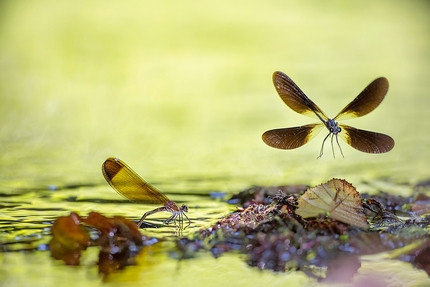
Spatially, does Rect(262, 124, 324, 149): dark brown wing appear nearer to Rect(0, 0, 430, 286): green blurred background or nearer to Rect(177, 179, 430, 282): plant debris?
Rect(177, 179, 430, 282): plant debris

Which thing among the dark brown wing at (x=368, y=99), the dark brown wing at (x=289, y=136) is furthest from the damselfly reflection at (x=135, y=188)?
the dark brown wing at (x=368, y=99)

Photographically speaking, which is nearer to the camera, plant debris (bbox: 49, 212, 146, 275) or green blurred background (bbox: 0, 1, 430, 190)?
plant debris (bbox: 49, 212, 146, 275)

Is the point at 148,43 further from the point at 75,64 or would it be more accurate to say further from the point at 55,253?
the point at 55,253

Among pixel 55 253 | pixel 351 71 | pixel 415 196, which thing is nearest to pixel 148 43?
pixel 351 71

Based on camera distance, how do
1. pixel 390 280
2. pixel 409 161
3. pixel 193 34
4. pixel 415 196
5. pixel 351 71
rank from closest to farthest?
1. pixel 390 280
2. pixel 415 196
3. pixel 409 161
4. pixel 351 71
5. pixel 193 34

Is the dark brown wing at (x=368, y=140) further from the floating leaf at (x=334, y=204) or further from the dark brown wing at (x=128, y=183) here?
the dark brown wing at (x=128, y=183)

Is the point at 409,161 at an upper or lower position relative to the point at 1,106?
lower

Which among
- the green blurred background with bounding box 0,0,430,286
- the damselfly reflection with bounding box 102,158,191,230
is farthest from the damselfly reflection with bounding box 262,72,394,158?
the green blurred background with bounding box 0,0,430,286
